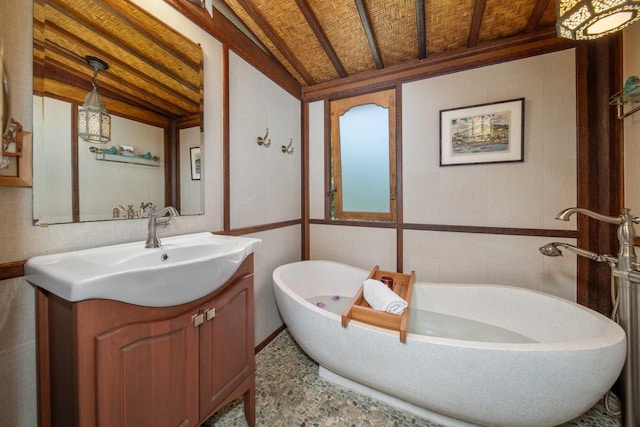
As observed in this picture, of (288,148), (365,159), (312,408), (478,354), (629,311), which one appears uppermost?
(288,148)

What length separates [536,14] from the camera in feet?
4.87

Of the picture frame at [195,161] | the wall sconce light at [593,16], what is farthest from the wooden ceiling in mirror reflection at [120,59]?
the wall sconce light at [593,16]

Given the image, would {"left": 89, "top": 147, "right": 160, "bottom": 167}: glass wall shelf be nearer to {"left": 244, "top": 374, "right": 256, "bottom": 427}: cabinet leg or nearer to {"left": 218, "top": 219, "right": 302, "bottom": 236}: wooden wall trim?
{"left": 218, "top": 219, "right": 302, "bottom": 236}: wooden wall trim

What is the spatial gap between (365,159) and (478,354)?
175 centimetres

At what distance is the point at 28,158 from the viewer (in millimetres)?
843

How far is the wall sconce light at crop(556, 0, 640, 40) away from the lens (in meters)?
0.91

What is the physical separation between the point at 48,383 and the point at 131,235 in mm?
581

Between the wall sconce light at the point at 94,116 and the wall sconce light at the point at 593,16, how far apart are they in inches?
78.1

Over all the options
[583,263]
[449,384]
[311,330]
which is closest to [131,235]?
[311,330]

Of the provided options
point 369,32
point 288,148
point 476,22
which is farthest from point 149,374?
point 476,22

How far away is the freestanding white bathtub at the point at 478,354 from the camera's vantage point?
981mm

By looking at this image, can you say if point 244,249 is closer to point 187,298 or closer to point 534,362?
point 187,298

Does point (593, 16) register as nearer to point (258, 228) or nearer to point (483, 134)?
point (483, 134)

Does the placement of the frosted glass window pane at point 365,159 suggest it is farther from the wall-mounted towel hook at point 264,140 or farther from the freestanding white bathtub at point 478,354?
the freestanding white bathtub at point 478,354
